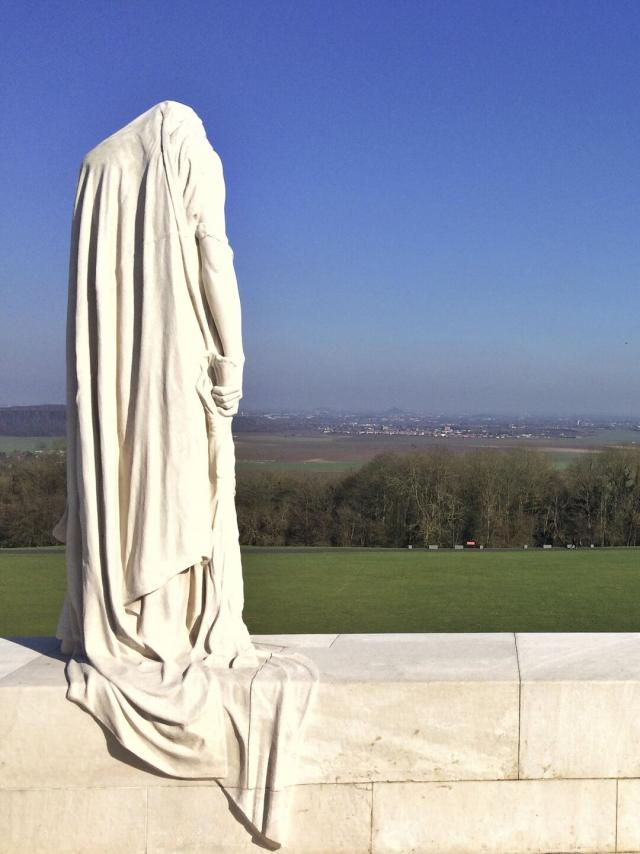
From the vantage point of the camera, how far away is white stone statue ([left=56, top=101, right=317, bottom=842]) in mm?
4469

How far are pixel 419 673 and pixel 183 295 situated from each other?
75.9 inches

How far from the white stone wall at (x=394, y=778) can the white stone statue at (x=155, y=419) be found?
242 mm

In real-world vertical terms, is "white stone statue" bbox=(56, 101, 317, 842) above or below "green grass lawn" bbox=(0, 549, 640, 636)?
above

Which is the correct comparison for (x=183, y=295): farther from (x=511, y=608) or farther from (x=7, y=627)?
(x=511, y=608)

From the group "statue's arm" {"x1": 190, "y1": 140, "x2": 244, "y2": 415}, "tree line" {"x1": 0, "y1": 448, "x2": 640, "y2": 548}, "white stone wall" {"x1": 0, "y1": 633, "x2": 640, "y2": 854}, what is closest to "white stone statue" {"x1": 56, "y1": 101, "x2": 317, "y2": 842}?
"statue's arm" {"x1": 190, "y1": 140, "x2": 244, "y2": 415}

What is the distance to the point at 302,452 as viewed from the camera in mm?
33469

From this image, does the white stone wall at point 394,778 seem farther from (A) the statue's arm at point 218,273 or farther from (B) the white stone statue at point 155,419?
(A) the statue's arm at point 218,273

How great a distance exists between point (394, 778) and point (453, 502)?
26.2 m

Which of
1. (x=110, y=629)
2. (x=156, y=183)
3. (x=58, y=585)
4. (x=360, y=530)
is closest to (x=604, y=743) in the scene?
(x=110, y=629)

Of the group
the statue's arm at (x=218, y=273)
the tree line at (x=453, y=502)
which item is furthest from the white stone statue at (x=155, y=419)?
the tree line at (x=453, y=502)

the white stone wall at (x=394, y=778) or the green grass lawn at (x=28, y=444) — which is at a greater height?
the green grass lawn at (x=28, y=444)

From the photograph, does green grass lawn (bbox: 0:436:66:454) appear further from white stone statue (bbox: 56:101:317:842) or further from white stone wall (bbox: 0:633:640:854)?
white stone wall (bbox: 0:633:640:854)

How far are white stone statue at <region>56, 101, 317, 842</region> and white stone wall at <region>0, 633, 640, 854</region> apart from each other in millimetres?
242

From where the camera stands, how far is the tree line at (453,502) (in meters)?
28.9
